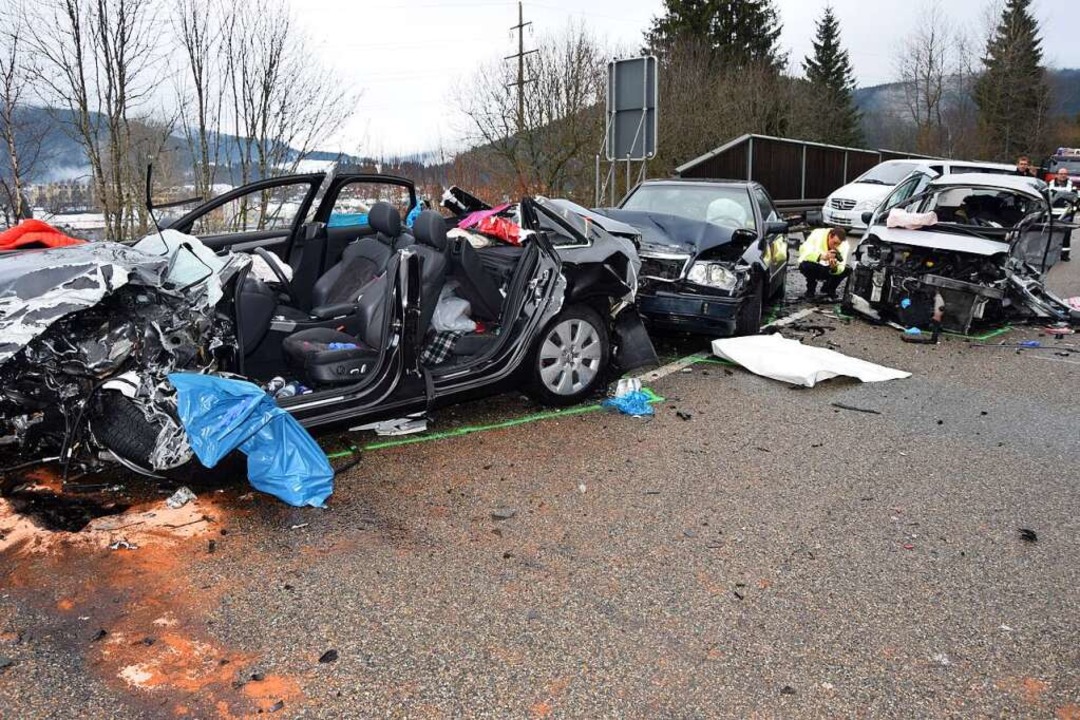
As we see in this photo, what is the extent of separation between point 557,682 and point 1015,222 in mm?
8768

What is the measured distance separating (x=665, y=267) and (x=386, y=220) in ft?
8.94

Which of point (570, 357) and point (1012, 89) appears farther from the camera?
point (1012, 89)

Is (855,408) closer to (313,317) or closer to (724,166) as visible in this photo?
(313,317)

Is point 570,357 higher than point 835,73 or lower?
lower

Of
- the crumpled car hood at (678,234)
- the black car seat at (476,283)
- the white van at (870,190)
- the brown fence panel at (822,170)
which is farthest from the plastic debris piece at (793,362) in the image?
the brown fence panel at (822,170)

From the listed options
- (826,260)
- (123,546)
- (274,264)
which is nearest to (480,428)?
(274,264)

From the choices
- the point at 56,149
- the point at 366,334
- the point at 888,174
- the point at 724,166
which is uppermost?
the point at 724,166

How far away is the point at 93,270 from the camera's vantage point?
342cm

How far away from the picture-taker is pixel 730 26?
34.5m

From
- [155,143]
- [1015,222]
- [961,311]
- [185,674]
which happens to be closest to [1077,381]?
[961,311]

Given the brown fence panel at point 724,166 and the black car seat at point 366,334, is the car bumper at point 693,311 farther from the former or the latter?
the brown fence panel at point 724,166

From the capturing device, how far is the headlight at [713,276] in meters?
6.80

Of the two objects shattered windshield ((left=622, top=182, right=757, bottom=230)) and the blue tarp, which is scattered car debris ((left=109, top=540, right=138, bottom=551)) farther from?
shattered windshield ((left=622, top=182, right=757, bottom=230))

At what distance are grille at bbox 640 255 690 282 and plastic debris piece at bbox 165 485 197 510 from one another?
435 centimetres
